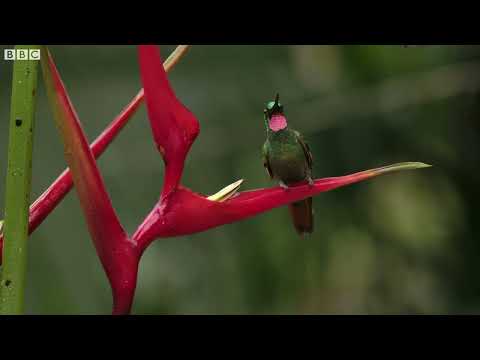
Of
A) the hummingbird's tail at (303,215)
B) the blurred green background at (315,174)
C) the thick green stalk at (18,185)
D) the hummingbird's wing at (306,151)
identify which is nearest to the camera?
the thick green stalk at (18,185)

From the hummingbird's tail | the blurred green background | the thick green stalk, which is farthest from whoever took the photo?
the blurred green background

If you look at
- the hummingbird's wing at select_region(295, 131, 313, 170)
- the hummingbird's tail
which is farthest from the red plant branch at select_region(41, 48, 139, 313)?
the hummingbird's wing at select_region(295, 131, 313, 170)

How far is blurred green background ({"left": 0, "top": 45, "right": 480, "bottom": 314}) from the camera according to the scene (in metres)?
1.59

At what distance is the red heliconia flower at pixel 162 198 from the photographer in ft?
1.62

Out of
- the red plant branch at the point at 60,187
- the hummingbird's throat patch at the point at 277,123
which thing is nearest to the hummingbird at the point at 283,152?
the hummingbird's throat patch at the point at 277,123

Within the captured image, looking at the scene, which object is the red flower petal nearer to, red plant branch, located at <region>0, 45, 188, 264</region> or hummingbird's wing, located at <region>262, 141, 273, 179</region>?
red plant branch, located at <region>0, 45, 188, 264</region>

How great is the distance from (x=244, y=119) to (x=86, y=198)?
127 centimetres

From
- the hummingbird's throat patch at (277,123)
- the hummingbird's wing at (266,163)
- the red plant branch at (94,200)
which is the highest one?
the hummingbird's throat patch at (277,123)

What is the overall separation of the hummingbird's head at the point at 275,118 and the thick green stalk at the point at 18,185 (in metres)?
0.75

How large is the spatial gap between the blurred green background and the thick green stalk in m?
1.02

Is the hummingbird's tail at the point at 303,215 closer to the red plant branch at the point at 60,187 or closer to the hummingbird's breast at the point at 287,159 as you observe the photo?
the hummingbird's breast at the point at 287,159

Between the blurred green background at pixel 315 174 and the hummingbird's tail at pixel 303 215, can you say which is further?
the blurred green background at pixel 315 174
